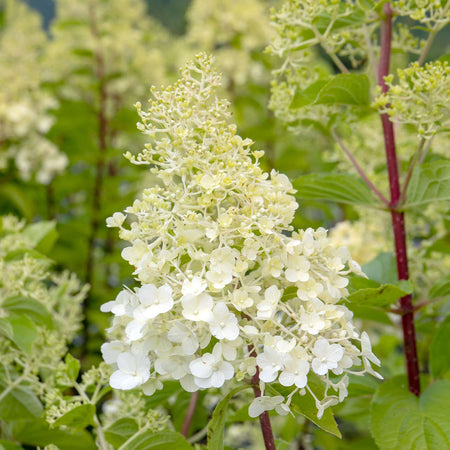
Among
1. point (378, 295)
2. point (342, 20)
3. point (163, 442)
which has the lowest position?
point (163, 442)

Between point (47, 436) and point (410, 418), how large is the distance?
2.00 ft

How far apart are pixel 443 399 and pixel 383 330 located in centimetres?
151

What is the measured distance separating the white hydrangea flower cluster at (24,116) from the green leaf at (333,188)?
1.58 metres

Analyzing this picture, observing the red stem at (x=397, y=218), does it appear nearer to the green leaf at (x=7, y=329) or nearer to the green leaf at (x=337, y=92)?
the green leaf at (x=337, y=92)

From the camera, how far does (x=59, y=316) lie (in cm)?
123

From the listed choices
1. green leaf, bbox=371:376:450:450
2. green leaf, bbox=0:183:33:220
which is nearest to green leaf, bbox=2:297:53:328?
green leaf, bbox=371:376:450:450

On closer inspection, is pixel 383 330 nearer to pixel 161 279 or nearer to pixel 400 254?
pixel 400 254

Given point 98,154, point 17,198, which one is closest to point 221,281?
point 17,198

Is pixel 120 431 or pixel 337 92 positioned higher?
pixel 337 92

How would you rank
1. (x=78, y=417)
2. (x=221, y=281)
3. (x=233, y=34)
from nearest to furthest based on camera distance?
1. (x=221, y=281)
2. (x=78, y=417)
3. (x=233, y=34)

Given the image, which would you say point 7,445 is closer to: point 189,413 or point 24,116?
point 189,413

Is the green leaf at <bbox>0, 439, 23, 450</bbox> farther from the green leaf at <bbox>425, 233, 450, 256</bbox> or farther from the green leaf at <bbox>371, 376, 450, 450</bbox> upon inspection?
the green leaf at <bbox>425, 233, 450, 256</bbox>

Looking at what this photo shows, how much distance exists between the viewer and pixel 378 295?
2.79 ft

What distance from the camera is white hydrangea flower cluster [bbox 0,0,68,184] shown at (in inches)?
91.4
